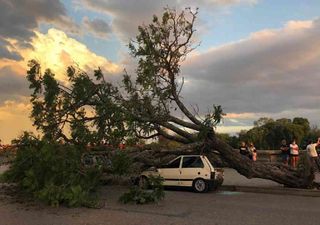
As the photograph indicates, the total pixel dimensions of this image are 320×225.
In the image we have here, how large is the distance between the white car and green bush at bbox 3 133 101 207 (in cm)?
339

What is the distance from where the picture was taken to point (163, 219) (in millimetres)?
12023

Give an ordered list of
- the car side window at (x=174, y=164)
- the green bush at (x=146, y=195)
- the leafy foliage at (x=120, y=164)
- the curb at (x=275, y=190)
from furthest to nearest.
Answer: the car side window at (x=174, y=164), the curb at (x=275, y=190), the leafy foliage at (x=120, y=164), the green bush at (x=146, y=195)

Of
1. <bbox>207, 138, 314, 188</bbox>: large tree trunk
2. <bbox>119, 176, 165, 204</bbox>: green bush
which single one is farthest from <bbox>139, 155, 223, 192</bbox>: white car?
<bbox>119, 176, 165, 204</bbox>: green bush

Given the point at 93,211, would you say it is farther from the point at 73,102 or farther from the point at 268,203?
the point at 73,102

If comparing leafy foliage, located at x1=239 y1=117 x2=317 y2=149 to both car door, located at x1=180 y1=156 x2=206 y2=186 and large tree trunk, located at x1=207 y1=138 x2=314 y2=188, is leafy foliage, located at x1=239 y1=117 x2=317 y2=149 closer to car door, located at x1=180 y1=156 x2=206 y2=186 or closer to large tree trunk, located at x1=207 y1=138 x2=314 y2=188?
large tree trunk, located at x1=207 y1=138 x2=314 y2=188

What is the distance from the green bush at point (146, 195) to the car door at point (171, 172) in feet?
13.0

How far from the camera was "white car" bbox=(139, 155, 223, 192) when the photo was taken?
18.8 m

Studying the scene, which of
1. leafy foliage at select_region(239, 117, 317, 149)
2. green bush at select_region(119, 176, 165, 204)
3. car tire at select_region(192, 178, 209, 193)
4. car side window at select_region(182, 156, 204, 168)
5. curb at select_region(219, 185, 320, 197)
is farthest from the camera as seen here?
leafy foliage at select_region(239, 117, 317, 149)

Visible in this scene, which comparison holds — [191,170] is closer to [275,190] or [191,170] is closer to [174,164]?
[174,164]

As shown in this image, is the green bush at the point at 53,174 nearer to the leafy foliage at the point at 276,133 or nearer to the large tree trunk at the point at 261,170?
the large tree trunk at the point at 261,170

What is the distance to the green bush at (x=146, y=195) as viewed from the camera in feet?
49.1

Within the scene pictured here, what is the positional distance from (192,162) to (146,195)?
4597mm

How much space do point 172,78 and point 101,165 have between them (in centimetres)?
553

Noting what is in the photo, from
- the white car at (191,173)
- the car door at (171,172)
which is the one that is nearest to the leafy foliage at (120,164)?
the white car at (191,173)
